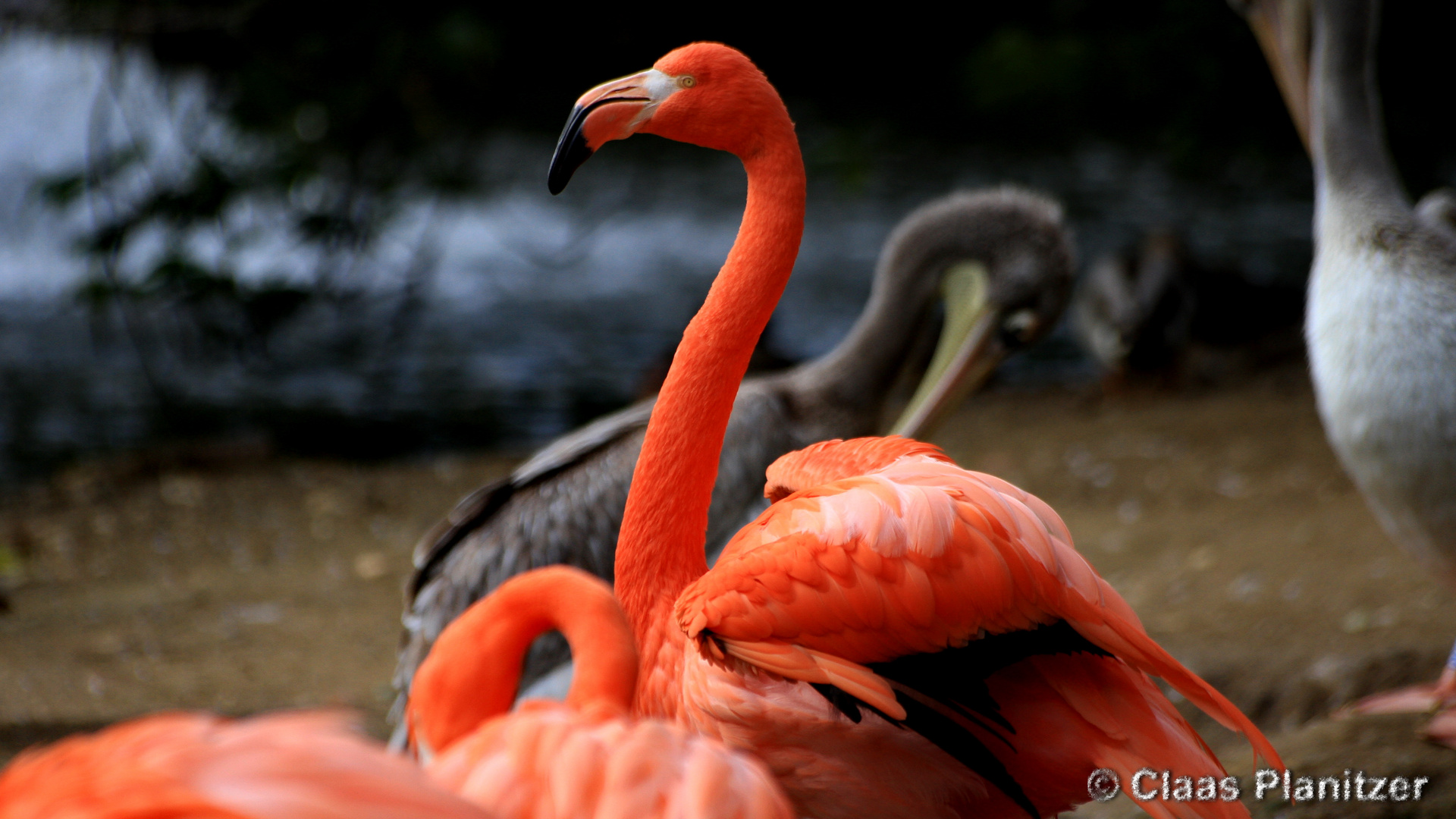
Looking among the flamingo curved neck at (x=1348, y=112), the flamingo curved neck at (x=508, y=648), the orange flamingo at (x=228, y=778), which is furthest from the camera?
the flamingo curved neck at (x=1348, y=112)

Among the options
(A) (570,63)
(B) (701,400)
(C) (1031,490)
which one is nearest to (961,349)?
(B) (701,400)

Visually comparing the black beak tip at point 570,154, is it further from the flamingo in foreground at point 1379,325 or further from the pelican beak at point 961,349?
the flamingo in foreground at point 1379,325

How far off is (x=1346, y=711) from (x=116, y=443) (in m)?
6.87

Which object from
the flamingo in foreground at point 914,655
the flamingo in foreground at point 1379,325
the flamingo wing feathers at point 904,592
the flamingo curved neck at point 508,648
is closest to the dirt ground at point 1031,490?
the flamingo in foreground at point 1379,325

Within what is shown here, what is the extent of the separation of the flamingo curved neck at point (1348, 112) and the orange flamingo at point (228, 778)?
2572mm

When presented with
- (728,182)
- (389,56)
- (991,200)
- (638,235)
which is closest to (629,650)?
(991,200)

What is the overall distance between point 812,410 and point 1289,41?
1635mm

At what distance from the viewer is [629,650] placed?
1809 millimetres

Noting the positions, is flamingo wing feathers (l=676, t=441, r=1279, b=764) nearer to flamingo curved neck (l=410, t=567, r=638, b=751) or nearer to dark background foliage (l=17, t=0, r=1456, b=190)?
flamingo curved neck (l=410, t=567, r=638, b=751)

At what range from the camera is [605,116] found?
2.20m

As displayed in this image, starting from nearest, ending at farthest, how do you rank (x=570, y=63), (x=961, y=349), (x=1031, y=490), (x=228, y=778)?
(x=228, y=778), (x=961, y=349), (x=1031, y=490), (x=570, y=63)

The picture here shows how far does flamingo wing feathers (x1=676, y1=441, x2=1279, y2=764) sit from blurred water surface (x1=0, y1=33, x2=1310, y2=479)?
4.58 meters

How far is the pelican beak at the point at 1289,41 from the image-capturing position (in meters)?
3.30

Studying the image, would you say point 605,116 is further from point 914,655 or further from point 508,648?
point 914,655
